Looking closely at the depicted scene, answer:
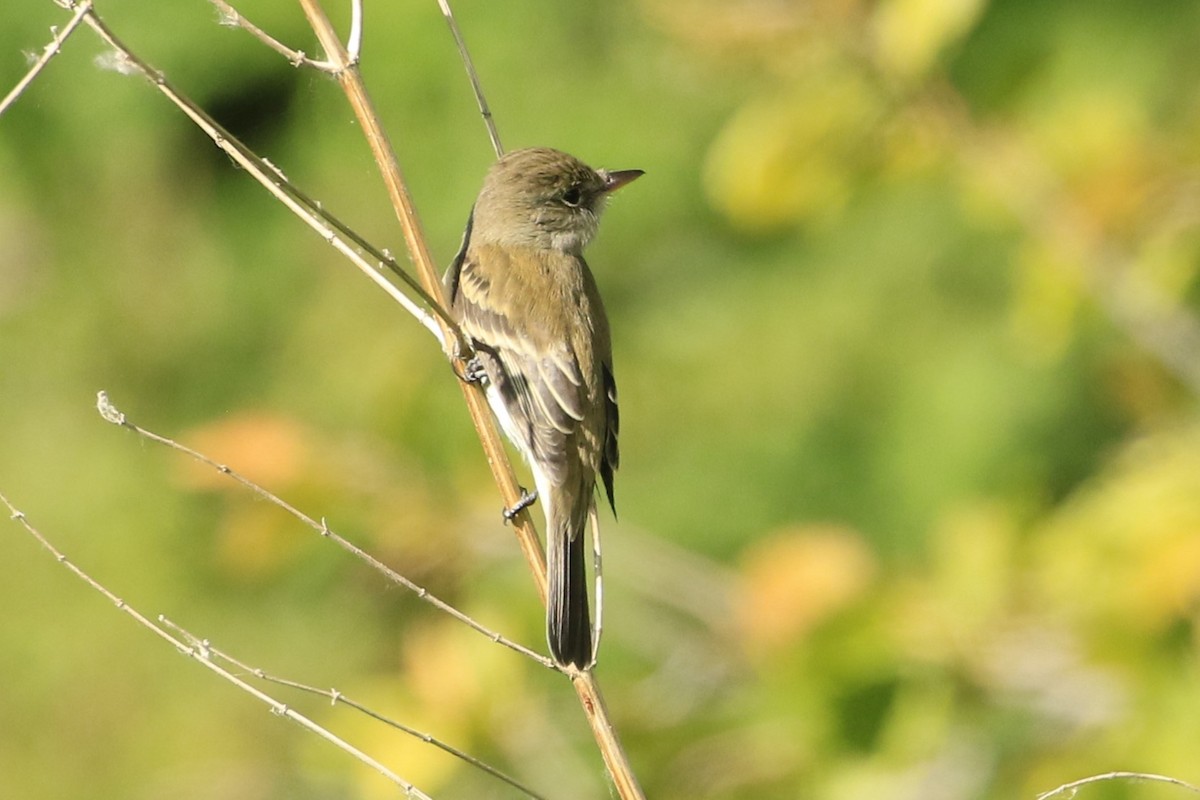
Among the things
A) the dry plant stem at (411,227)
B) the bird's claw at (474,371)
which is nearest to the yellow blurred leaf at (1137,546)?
the dry plant stem at (411,227)

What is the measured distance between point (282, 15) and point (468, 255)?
3.93 metres

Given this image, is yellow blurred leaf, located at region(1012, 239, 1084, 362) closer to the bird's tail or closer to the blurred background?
the blurred background

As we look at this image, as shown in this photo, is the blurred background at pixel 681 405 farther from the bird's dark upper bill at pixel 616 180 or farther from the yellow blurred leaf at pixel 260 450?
the bird's dark upper bill at pixel 616 180

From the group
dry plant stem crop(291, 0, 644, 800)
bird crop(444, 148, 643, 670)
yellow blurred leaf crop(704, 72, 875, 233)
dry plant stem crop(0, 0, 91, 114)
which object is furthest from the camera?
yellow blurred leaf crop(704, 72, 875, 233)

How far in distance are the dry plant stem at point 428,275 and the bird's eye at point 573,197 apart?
133 centimetres

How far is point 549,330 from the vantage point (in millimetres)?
3775

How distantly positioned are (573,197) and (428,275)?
1429 mm

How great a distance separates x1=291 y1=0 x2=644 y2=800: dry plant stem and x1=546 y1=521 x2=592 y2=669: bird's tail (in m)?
0.07

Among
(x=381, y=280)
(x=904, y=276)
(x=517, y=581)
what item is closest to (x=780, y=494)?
(x=904, y=276)

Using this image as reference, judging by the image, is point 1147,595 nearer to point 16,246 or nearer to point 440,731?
point 440,731

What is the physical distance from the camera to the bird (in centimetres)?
360

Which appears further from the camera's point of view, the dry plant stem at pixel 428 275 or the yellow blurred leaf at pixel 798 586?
the yellow blurred leaf at pixel 798 586

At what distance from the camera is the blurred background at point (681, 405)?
3.66 metres

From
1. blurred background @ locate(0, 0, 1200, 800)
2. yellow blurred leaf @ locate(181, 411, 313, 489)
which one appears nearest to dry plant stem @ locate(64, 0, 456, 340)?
blurred background @ locate(0, 0, 1200, 800)
